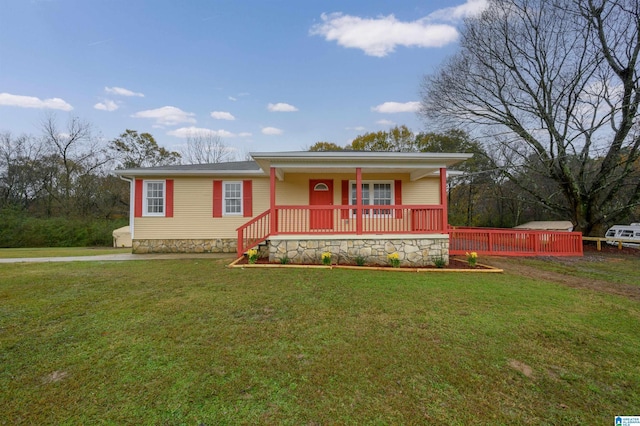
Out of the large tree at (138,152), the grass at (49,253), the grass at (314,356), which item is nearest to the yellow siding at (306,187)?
the grass at (314,356)

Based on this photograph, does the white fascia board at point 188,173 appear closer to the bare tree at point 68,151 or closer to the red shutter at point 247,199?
the red shutter at point 247,199

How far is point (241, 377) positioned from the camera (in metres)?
2.25

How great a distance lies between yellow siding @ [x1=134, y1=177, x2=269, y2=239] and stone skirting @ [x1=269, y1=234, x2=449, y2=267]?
122 inches

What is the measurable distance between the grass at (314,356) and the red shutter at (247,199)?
5283mm

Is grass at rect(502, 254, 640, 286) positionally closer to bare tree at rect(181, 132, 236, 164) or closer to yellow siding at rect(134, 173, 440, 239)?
yellow siding at rect(134, 173, 440, 239)

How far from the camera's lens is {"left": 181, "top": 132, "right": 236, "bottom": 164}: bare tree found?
2533 centimetres

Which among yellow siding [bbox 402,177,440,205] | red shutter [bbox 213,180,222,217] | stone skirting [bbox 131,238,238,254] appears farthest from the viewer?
yellow siding [bbox 402,177,440,205]

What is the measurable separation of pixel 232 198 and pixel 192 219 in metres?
1.59

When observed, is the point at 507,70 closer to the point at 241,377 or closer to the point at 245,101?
the point at 245,101

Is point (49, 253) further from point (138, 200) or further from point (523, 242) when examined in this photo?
point (523, 242)

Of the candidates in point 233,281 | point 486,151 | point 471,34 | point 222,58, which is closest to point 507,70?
point 471,34

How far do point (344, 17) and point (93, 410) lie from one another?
1450 cm

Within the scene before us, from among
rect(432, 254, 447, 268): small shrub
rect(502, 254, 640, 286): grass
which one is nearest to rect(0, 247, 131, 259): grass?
rect(432, 254, 447, 268): small shrub

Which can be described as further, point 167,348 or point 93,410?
point 167,348
